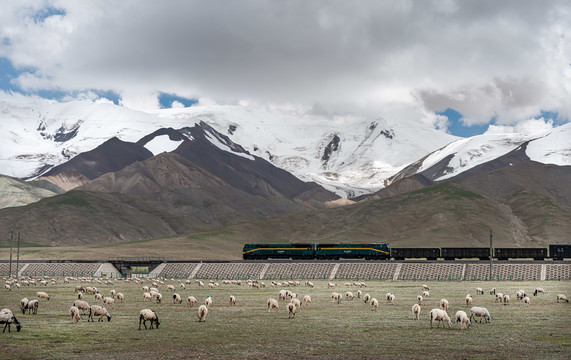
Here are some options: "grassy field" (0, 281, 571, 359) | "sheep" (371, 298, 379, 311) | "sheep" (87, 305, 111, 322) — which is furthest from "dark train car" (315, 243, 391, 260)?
"sheep" (87, 305, 111, 322)

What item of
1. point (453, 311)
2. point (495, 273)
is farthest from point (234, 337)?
point (495, 273)

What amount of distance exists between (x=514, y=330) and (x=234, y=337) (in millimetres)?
19000

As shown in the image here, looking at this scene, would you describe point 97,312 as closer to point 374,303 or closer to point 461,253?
point 374,303

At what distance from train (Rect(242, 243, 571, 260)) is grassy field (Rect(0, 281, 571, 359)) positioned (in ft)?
287

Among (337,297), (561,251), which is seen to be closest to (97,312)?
(337,297)

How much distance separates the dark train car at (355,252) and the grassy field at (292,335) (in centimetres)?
8659

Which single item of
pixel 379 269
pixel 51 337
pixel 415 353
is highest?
pixel 379 269

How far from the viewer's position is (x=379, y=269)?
137 m

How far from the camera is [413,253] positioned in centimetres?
15500

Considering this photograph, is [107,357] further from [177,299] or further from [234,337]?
[177,299]

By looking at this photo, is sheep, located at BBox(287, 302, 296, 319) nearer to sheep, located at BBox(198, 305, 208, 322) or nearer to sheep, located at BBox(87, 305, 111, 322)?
sheep, located at BBox(198, 305, 208, 322)

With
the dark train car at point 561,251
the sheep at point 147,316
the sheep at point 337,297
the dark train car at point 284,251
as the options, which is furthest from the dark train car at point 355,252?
the sheep at point 147,316

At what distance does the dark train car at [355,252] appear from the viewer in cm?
15025

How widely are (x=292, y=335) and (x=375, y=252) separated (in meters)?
109
